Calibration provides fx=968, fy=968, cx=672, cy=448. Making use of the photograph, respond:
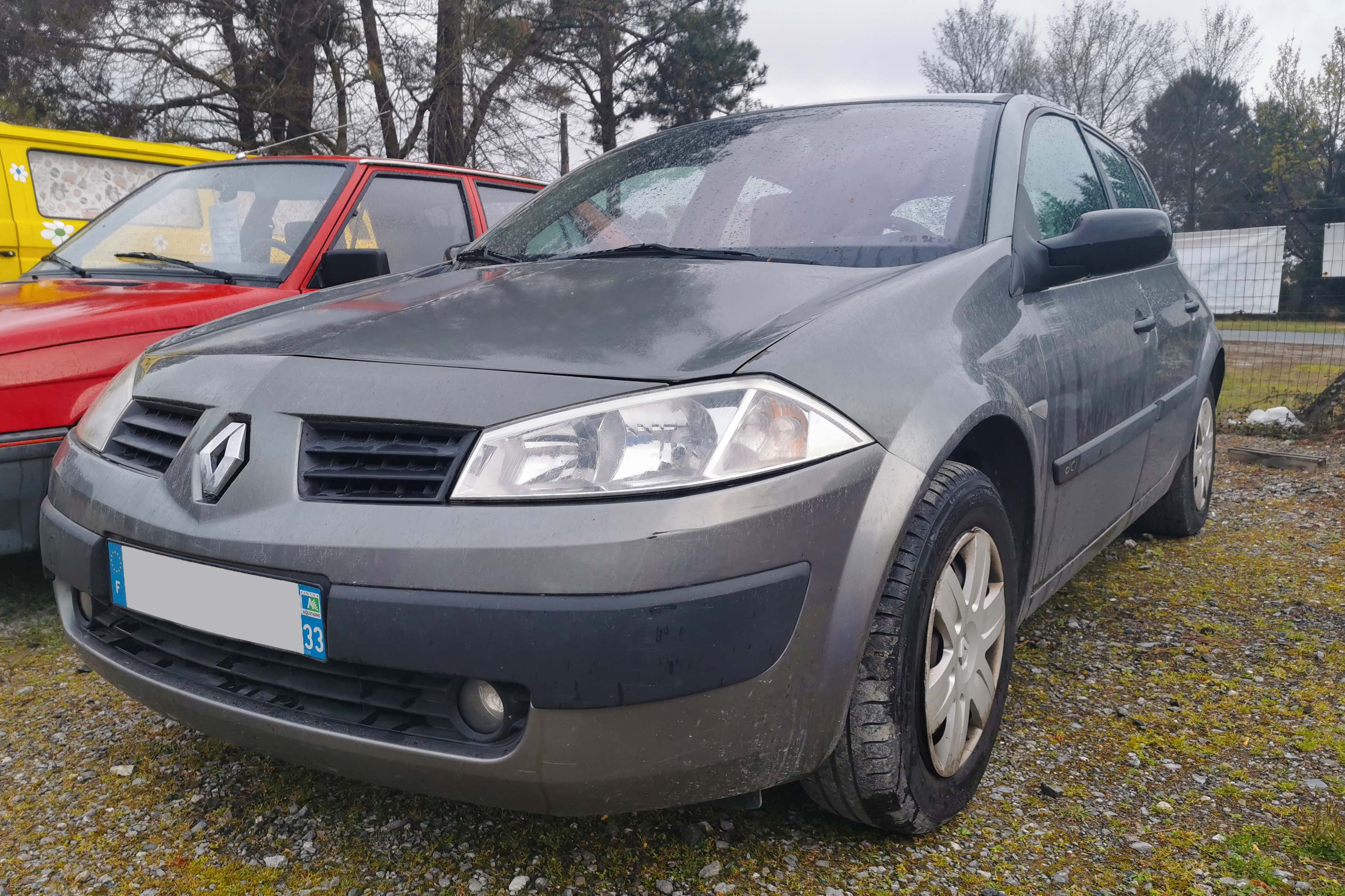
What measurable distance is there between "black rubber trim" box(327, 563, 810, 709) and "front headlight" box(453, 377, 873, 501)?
0.52 ft

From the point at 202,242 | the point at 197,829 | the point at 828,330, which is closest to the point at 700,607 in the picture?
the point at 828,330

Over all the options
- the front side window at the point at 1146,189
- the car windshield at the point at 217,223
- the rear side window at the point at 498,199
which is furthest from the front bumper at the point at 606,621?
the rear side window at the point at 498,199

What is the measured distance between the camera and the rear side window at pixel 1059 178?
250 cm

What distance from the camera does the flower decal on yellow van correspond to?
5.97 meters

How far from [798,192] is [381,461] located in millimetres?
1293

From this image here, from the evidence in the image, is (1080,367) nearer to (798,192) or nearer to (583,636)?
(798,192)

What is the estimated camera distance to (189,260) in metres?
3.68

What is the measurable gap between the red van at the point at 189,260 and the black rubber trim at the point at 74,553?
3.50 feet

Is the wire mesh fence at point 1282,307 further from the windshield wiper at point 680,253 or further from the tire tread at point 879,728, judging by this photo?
the tire tread at point 879,728

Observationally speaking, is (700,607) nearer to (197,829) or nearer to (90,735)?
→ (197,829)

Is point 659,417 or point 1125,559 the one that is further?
point 1125,559

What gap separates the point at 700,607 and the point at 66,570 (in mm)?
1279

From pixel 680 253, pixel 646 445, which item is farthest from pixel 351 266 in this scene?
pixel 646 445

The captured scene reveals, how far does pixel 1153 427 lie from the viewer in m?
2.98
